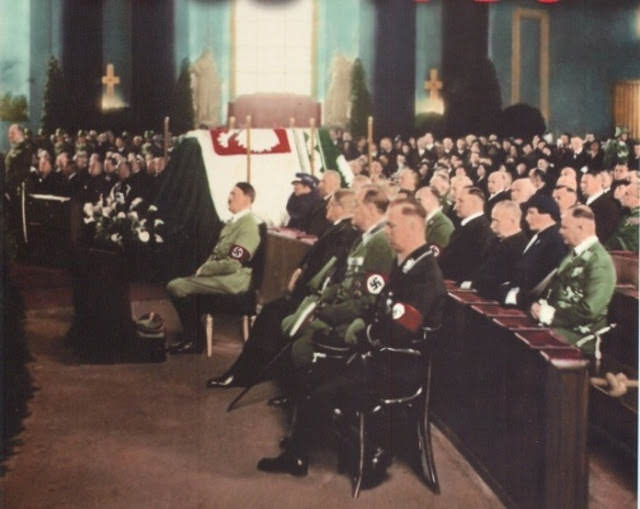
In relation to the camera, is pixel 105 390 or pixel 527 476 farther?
pixel 105 390

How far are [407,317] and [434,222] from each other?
1.85 meters

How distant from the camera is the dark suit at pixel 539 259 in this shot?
4.24 meters

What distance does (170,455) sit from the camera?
376cm

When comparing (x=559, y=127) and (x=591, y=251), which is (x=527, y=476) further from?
(x=559, y=127)

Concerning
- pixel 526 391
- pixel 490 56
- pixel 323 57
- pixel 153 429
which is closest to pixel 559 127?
pixel 490 56

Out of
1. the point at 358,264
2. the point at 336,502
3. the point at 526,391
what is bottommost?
the point at 336,502

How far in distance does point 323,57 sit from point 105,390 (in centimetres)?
208

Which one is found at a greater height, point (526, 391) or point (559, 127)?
point (559, 127)

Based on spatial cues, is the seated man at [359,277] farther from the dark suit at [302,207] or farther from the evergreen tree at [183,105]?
the evergreen tree at [183,105]

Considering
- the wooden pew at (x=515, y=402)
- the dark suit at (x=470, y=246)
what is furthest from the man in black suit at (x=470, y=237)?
the wooden pew at (x=515, y=402)

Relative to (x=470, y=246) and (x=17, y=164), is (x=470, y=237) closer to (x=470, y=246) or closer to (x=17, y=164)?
(x=470, y=246)

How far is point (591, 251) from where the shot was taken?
3.77 metres

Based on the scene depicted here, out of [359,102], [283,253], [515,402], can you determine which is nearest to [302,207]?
[283,253]

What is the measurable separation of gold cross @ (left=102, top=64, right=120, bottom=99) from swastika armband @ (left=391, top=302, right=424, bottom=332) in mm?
1987
